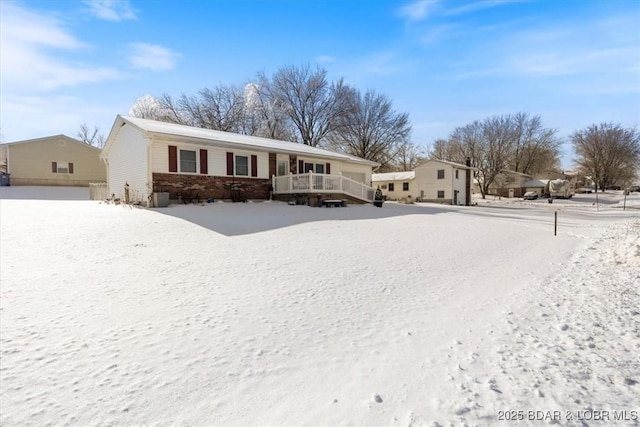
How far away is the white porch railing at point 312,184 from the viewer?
56.1 ft

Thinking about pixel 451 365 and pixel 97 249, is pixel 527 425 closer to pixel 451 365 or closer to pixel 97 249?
pixel 451 365

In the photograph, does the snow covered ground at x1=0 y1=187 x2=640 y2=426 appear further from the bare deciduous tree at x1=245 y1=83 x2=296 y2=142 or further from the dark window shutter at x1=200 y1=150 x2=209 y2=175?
the bare deciduous tree at x1=245 y1=83 x2=296 y2=142

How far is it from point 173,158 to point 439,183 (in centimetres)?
2862

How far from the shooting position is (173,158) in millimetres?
14406

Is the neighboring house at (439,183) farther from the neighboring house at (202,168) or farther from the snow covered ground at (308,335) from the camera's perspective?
the snow covered ground at (308,335)

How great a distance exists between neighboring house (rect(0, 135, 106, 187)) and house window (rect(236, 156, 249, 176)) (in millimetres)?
18410

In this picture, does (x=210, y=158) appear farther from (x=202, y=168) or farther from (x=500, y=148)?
(x=500, y=148)

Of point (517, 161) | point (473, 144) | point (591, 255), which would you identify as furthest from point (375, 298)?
point (517, 161)

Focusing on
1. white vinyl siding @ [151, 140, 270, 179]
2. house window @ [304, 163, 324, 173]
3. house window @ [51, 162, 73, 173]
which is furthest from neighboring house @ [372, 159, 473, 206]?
house window @ [51, 162, 73, 173]

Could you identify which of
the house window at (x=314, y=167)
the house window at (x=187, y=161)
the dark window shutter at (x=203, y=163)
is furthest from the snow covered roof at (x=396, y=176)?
the house window at (x=187, y=161)

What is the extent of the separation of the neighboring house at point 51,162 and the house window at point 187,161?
1819cm

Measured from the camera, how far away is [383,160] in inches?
1569

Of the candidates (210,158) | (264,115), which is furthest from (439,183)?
(210,158)

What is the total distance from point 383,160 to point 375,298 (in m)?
36.4
